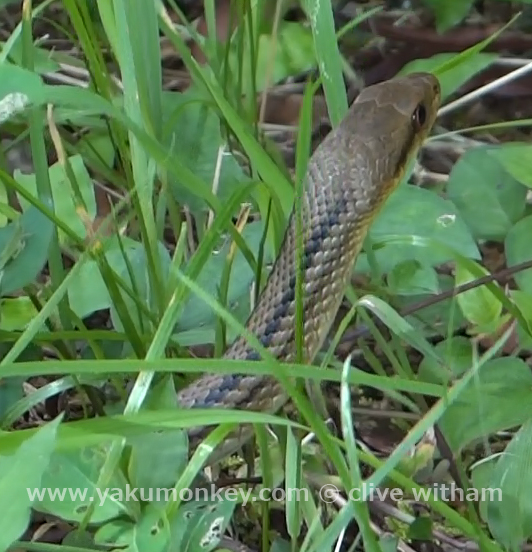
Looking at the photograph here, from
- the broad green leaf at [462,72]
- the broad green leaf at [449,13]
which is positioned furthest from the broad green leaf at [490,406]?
the broad green leaf at [449,13]

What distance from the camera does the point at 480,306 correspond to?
150cm

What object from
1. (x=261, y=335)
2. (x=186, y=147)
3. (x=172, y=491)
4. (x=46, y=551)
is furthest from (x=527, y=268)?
(x=46, y=551)

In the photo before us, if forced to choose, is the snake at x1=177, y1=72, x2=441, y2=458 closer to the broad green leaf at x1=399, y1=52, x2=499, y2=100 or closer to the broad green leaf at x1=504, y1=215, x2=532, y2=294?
the broad green leaf at x1=399, y1=52, x2=499, y2=100

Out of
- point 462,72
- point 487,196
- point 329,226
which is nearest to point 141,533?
point 329,226

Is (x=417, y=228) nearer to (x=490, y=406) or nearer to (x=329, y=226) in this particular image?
(x=329, y=226)

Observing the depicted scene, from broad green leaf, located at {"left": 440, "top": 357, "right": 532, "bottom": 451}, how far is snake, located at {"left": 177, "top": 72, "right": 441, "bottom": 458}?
28cm

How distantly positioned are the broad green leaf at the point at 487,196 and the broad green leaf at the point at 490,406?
351mm

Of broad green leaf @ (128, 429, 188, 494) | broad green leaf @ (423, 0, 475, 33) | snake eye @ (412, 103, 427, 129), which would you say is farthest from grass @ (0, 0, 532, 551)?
broad green leaf @ (423, 0, 475, 33)

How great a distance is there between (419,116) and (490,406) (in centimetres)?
70

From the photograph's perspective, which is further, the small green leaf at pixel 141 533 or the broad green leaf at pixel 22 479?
the small green leaf at pixel 141 533

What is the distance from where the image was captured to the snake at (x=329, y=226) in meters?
1.52

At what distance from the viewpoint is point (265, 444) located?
4.42 feet

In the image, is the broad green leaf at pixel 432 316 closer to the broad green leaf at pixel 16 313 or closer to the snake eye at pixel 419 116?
the snake eye at pixel 419 116

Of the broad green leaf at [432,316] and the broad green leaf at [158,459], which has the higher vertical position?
the broad green leaf at [158,459]
